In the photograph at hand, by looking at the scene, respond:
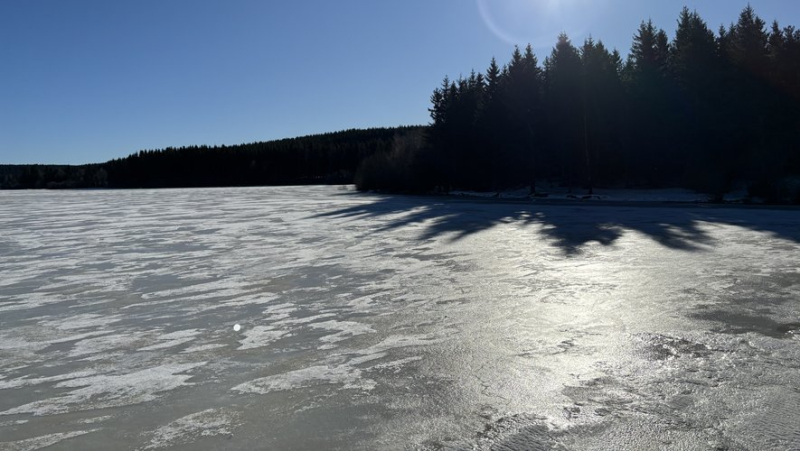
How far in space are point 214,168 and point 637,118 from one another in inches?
3539

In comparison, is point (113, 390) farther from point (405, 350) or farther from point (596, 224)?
point (596, 224)

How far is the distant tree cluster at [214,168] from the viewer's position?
107m

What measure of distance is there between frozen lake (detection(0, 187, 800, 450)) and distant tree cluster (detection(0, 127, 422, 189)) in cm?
9602

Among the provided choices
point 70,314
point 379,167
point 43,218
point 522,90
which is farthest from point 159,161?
point 70,314

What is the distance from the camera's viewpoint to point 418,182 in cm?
4625

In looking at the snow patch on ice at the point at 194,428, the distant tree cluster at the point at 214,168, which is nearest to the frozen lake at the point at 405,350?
the snow patch on ice at the point at 194,428

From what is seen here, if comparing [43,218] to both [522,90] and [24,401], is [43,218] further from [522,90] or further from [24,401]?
[522,90]

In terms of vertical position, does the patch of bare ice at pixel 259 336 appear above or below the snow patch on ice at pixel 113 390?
above

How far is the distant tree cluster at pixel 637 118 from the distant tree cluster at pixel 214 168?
5982 centimetres

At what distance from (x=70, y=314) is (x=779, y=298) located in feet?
28.1

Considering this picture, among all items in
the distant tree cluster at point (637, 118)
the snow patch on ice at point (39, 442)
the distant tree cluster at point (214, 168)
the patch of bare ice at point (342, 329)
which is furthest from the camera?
the distant tree cluster at point (214, 168)

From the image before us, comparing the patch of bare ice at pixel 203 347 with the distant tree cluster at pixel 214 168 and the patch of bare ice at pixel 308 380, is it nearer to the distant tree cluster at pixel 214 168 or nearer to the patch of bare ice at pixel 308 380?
the patch of bare ice at pixel 308 380

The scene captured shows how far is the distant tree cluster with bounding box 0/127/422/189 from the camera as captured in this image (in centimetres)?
10738

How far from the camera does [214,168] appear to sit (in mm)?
110938
